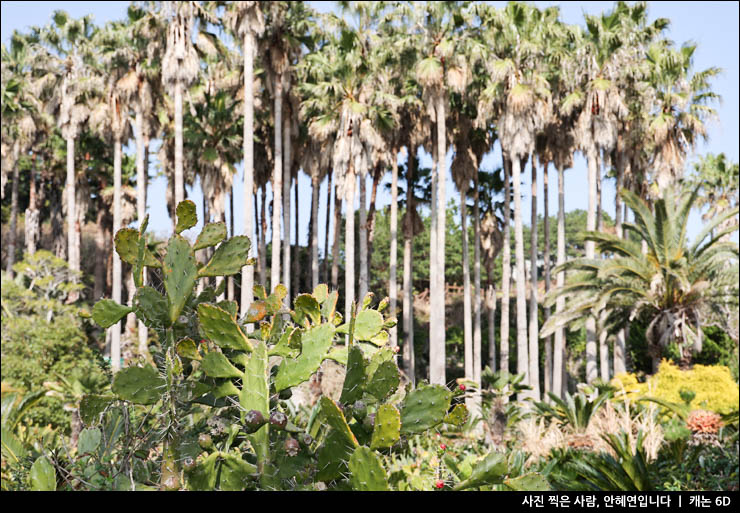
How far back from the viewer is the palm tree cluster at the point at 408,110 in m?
24.4

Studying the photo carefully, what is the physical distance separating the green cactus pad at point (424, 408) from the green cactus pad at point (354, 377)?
0.25m

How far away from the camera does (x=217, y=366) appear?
2.61 m

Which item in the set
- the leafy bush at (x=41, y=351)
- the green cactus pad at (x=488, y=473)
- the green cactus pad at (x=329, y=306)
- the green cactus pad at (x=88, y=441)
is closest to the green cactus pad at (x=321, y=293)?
the green cactus pad at (x=329, y=306)

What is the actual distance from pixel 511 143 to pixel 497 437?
15013mm

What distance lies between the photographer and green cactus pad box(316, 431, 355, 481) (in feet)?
7.91

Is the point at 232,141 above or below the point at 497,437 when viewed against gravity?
above

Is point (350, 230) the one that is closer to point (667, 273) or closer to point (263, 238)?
point (263, 238)

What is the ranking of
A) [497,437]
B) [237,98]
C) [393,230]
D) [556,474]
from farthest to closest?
[237,98], [393,230], [497,437], [556,474]

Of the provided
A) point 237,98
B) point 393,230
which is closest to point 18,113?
point 237,98

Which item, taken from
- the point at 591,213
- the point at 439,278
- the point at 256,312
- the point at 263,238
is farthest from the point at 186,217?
the point at 263,238

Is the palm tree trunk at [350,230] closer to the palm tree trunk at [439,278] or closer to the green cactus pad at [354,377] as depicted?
the palm tree trunk at [439,278]
